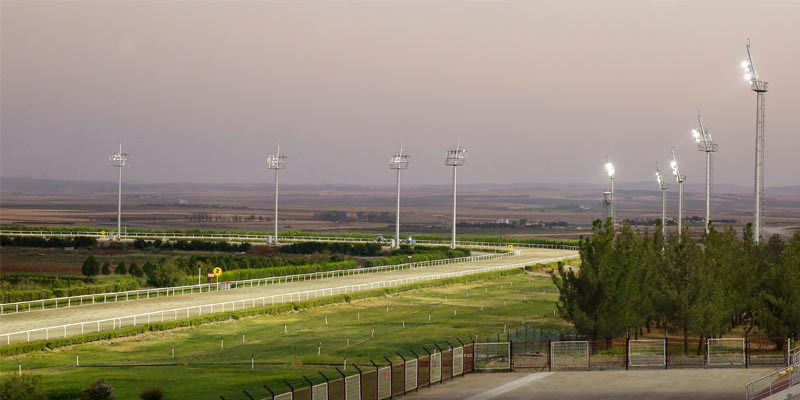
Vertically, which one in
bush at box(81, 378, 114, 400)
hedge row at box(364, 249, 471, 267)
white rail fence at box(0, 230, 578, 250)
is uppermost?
white rail fence at box(0, 230, 578, 250)

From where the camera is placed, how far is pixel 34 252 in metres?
114

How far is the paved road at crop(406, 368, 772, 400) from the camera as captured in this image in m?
34.6

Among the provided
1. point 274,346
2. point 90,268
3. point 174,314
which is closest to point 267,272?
point 90,268

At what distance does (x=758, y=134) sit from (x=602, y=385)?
27.9 meters

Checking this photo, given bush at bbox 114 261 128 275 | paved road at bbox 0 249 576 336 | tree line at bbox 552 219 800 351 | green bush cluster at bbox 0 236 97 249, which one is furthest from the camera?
green bush cluster at bbox 0 236 97 249

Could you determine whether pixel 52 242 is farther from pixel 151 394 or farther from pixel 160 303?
pixel 151 394

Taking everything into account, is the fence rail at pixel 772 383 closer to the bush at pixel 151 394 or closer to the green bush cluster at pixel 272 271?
the bush at pixel 151 394

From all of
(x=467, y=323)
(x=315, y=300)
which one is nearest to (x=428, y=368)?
(x=467, y=323)

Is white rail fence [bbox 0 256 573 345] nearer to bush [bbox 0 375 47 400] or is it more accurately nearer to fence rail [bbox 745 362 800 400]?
bush [bbox 0 375 47 400]

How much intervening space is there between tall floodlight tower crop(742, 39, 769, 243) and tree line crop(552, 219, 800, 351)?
7640 mm

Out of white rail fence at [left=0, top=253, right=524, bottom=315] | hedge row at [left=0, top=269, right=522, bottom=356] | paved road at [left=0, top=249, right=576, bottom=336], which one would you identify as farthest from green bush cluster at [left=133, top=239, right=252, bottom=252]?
hedge row at [left=0, top=269, right=522, bottom=356]

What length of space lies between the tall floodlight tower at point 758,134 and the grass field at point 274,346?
12.0 m

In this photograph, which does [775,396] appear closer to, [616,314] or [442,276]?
[616,314]

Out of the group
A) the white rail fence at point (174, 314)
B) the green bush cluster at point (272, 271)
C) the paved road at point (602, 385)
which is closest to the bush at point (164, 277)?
the green bush cluster at point (272, 271)
